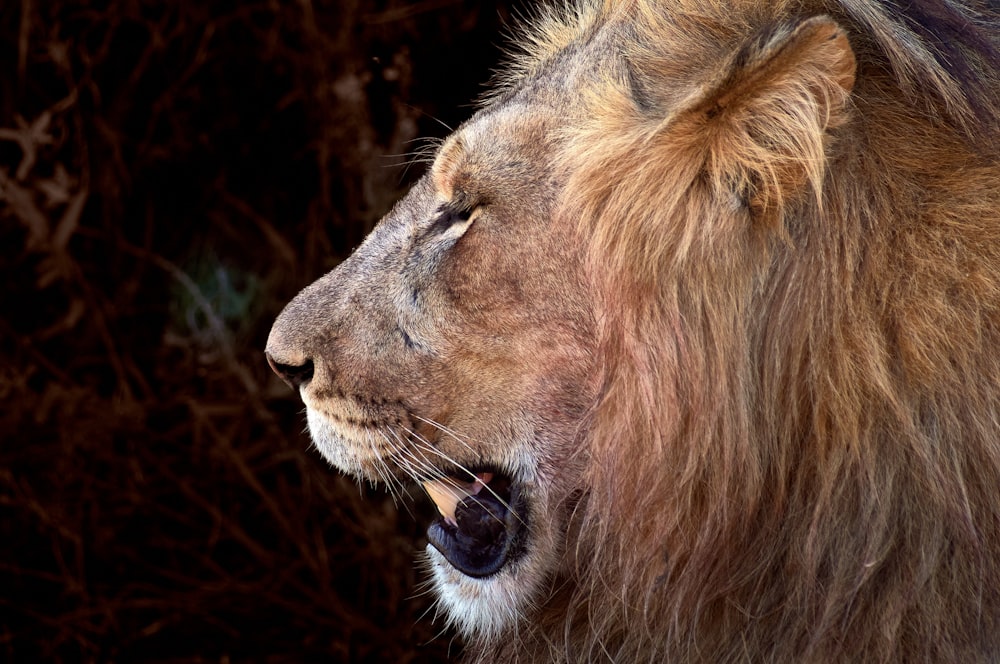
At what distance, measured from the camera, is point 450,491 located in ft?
6.09

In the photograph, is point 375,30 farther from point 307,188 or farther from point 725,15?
point 725,15

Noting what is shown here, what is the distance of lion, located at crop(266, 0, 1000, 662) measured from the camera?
146cm

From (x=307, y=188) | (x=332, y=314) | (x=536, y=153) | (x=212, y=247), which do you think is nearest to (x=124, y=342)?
(x=212, y=247)

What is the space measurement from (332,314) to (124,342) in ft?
6.25

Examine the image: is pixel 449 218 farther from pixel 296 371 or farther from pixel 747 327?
pixel 747 327

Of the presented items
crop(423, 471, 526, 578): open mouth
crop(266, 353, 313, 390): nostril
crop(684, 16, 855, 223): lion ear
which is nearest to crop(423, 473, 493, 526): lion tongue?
crop(423, 471, 526, 578): open mouth

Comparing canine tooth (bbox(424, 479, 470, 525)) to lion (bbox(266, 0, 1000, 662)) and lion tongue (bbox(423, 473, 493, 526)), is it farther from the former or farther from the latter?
lion (bbox(266, 0, 1000, 662))

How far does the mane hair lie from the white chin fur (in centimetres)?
30

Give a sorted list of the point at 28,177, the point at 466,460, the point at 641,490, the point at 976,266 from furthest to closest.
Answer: the point at 28,177, the point at 466,460, the point at 641,490, the point at 976,266

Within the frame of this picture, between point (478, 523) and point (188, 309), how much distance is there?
77.4 inches

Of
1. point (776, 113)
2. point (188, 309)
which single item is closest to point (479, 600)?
point (776, 113)

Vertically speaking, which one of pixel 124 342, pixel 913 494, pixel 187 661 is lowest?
pixel 187 661

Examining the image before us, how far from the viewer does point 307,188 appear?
3.56 meters

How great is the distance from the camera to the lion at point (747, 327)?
1455mm
